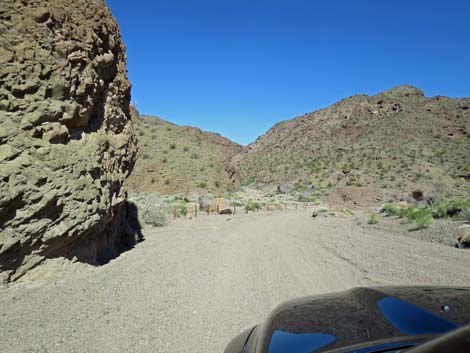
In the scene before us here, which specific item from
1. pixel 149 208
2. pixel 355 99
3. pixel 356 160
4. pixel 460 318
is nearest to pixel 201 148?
pixel 149 208

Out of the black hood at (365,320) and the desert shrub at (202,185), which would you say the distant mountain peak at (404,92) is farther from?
the black hood at (365,320)

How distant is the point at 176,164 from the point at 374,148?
127 ft

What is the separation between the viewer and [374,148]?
57.0m

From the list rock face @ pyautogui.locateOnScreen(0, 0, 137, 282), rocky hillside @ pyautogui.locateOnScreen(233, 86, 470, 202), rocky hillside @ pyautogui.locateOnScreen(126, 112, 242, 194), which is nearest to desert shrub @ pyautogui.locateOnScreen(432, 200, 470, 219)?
rock face @ pyautogui.locateOnScreen(0, 0, 137, 282)

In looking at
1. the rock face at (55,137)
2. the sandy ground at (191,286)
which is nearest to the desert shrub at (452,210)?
the sandy ground at (191,286)

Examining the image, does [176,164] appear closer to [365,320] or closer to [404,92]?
[365,320]

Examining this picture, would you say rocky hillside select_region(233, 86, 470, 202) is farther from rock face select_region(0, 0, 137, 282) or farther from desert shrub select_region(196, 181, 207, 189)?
rock face select_region(0, 0, 137, 282)

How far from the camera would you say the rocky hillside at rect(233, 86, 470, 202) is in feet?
149

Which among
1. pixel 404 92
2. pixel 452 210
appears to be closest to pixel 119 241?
pixel 452 210

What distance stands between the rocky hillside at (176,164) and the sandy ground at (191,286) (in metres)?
18.5

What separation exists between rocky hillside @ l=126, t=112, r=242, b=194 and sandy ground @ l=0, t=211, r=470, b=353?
1847 centimetres

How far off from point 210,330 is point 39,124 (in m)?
4.76

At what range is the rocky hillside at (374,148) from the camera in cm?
4538

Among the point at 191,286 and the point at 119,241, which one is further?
the point at 119,241
